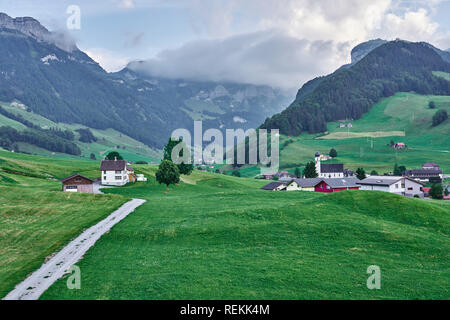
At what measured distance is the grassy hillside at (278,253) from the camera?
90.1ft

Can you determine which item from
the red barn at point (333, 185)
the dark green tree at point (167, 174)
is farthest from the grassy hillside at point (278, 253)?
the red barn at point (333, 185)

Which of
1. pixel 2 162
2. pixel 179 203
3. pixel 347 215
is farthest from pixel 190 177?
pixel 347 215

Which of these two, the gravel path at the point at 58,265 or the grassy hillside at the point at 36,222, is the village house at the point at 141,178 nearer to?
the grassy hillside at the point at 36,222

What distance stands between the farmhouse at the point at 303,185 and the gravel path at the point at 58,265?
86.0m

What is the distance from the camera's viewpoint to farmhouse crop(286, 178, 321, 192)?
131375mm

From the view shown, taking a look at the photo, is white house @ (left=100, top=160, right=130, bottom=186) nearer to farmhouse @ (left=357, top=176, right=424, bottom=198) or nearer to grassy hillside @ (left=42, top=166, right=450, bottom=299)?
grassy hillside @ (left=42, top=166, right=450, bottom=299)

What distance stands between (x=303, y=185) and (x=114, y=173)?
65.0 m

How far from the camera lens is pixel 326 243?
40.6 meters

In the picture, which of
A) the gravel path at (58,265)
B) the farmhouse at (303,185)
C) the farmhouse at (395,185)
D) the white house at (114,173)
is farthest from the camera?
the farmhouse at (303,185)

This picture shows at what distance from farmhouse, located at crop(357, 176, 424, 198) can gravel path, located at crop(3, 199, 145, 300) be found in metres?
101

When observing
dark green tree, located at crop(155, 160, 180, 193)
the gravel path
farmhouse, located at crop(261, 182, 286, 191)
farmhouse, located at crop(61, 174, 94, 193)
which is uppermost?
dark green tree, located at crop(155, 160, 180, 193)

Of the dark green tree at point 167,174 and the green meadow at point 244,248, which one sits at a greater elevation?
the dark green tree at point 167,174

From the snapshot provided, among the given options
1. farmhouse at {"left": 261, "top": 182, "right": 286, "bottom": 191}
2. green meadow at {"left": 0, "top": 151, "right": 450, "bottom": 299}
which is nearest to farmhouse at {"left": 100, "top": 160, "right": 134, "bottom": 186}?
green meadow at {"left": 0, "top": 151, "right": 450, "bottom": 299}
